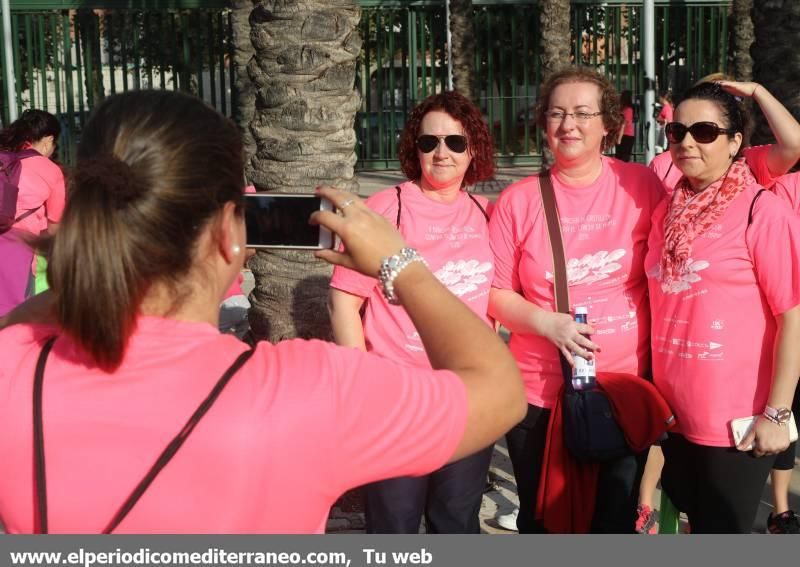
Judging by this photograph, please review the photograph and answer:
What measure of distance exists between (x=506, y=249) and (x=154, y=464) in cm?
223

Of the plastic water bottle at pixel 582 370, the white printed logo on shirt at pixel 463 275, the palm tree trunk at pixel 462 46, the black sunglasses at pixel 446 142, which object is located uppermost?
the palm tree trunk at pixel 462 46

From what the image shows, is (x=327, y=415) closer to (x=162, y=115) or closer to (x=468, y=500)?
(x=162, y=115)

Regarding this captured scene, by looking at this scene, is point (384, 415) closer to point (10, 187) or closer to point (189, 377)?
point (189, 377)

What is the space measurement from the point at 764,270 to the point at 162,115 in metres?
2.19

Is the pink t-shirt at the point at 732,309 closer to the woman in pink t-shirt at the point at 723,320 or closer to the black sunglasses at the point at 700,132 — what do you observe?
the woman in pink t-shirt at the point at 723,320

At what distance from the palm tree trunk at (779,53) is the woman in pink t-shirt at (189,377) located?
15.4 feet

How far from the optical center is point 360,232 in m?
1.67

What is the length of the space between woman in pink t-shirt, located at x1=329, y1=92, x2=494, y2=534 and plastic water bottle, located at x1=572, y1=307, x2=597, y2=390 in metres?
0.34

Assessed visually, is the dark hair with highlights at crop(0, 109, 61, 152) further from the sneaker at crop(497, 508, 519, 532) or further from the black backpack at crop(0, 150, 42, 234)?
the sneaker at crop(497, 508, 519, 532)

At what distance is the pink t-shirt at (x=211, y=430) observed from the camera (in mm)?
1551

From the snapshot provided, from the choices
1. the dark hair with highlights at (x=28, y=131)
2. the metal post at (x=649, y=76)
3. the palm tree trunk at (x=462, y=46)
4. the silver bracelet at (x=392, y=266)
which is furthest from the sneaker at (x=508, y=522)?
the palm tree trunk at (x=462, y=46)

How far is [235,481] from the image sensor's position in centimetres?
156

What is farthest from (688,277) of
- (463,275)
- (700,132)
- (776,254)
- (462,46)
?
(462,46)
